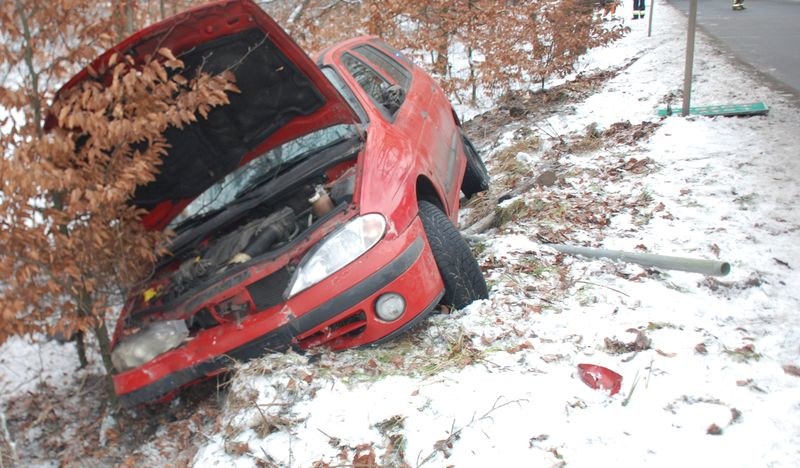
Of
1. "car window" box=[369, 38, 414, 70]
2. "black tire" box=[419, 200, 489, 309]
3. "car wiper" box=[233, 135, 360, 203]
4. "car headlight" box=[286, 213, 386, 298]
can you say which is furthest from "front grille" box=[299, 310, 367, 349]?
"car window" box=[369, 38, 414, 70]

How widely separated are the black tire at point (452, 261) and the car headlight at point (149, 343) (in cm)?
152

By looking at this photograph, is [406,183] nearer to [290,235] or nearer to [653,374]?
[290,235]

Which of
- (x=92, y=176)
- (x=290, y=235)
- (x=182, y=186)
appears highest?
(x=92, y=176)

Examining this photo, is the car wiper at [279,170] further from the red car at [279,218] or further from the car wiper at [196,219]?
the car wiper at [196,219]

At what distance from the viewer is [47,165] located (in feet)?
9.76

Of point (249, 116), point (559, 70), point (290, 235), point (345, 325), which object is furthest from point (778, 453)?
point (559, 70)

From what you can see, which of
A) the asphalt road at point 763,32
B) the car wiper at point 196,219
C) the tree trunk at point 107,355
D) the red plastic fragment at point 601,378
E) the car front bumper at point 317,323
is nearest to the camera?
the red plastic fragment at point 601,378

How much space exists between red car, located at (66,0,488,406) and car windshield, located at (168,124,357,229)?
10 millimetres

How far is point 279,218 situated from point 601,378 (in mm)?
2159

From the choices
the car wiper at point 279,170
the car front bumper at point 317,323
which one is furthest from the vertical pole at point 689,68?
the car front bumper at point 317,323

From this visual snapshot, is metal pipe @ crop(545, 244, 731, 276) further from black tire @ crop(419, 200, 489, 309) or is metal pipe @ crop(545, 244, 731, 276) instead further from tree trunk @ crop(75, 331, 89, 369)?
tree trunk @ crop(75, 331, 89, 369)

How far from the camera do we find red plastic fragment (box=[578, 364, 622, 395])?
110 inches

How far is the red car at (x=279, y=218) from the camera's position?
320cm

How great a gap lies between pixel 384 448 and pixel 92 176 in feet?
7.00
